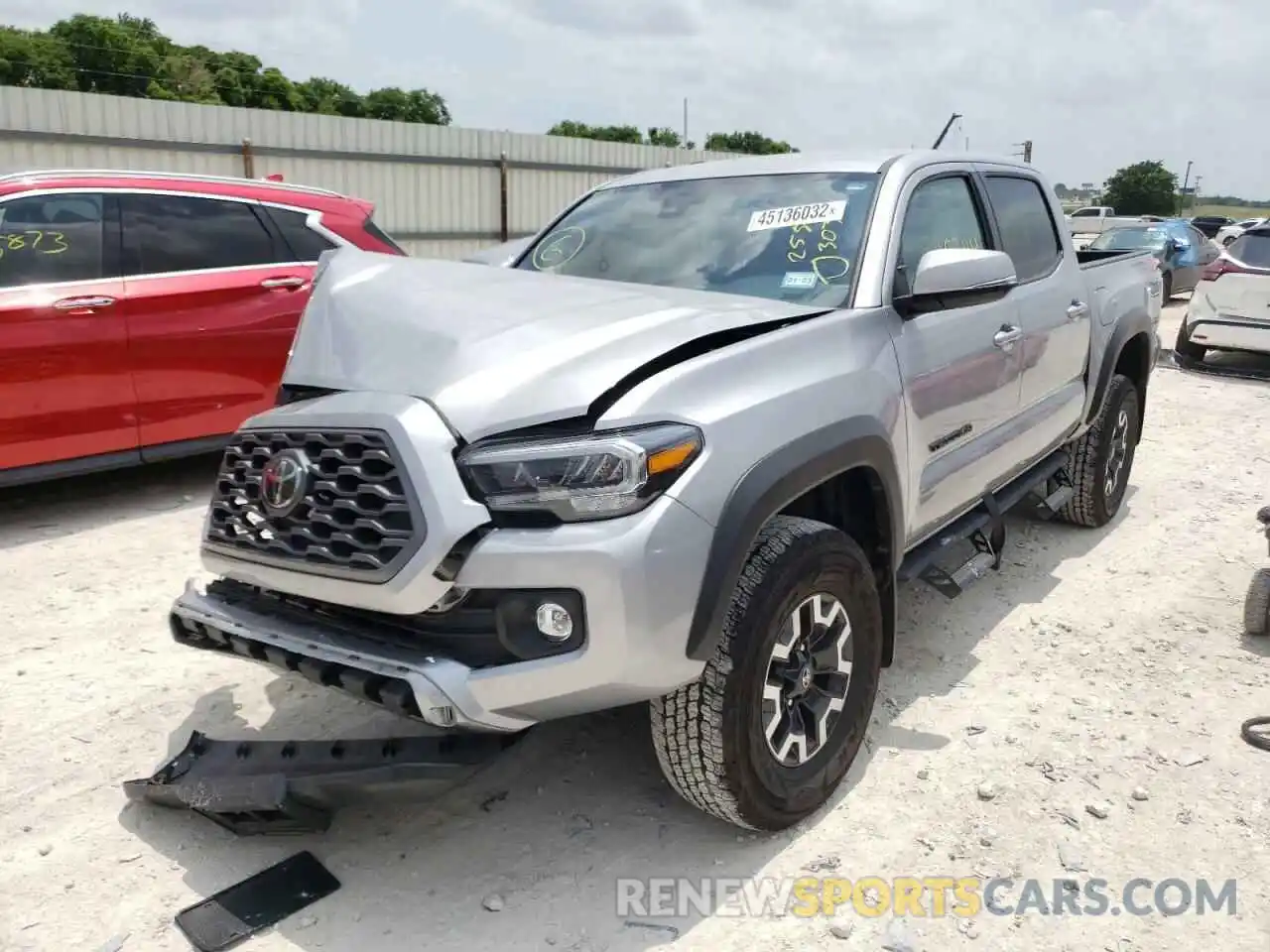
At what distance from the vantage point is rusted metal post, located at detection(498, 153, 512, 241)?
50.0 feet

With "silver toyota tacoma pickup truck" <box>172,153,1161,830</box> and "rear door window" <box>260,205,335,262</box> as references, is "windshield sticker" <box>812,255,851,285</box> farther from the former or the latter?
"rear door window" <box>260,205,335,262</box>

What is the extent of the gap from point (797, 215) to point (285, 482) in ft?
6.19

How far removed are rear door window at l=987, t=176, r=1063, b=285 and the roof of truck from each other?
289 mm

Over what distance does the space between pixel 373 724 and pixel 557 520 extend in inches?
58.2

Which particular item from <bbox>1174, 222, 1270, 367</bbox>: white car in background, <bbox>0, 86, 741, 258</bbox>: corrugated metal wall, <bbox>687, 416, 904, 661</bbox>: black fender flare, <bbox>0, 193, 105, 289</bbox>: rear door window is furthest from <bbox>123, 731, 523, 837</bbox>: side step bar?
<bbox>1174, 222, 1270, 367</bbox>: white car in background

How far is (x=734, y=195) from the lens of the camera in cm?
363

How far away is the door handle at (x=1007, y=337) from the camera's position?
12.3 ft

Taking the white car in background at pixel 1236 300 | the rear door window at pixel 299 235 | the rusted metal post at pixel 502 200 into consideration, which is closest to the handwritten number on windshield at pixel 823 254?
the rear door window at pixel 299 235

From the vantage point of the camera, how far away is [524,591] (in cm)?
225

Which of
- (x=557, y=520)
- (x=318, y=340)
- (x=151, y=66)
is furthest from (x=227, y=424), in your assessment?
(x=151, y=66)

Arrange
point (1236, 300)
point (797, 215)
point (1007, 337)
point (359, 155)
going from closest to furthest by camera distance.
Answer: point (797, 215) < point (1007, 337) < point (1236, 300) < point (359, 155)

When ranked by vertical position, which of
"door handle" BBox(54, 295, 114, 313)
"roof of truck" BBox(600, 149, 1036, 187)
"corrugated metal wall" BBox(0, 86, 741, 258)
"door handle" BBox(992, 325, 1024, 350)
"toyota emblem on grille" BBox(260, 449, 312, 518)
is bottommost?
"toyota emblem on grille" BBox(260, 449, 312, 518)

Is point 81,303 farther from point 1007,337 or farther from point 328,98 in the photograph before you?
point 328,98

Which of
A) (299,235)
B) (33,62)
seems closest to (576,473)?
(299,235)
